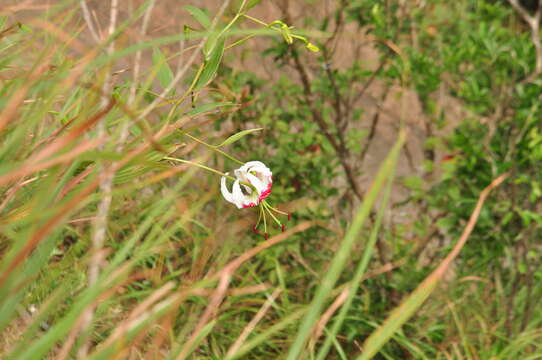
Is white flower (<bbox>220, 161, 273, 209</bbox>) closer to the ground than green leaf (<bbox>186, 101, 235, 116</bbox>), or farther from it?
closer to the ground

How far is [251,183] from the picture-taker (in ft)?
3.66

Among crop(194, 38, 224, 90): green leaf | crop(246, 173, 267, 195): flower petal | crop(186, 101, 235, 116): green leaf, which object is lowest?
crop(246, 173, 267, 195): flower petal

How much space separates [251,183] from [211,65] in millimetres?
206

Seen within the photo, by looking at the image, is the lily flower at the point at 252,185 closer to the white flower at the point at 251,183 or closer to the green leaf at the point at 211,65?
the white flower at the point at 251,183

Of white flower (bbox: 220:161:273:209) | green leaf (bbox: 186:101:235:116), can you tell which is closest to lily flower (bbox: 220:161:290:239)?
white flower (bbox: 220:161:273:209)

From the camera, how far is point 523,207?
8.00 ft

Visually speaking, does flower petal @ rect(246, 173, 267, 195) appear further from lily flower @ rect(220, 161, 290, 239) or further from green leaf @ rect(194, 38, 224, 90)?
green leaf @ rect(194, 38, 224, 90)

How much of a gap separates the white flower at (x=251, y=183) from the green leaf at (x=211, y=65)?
0.15 metres

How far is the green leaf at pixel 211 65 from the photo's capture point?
3.73 feet

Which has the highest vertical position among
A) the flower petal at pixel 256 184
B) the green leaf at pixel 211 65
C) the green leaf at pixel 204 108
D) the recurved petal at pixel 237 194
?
the green leaf at pixel 211 65

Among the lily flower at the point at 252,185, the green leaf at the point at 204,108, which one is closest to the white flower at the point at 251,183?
the lily flower at the point at 252,185

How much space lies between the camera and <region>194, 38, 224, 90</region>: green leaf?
3.73ft

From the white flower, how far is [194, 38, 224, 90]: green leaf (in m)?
0.15

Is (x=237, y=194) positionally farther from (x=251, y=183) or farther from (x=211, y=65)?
(x=211, y=65)
